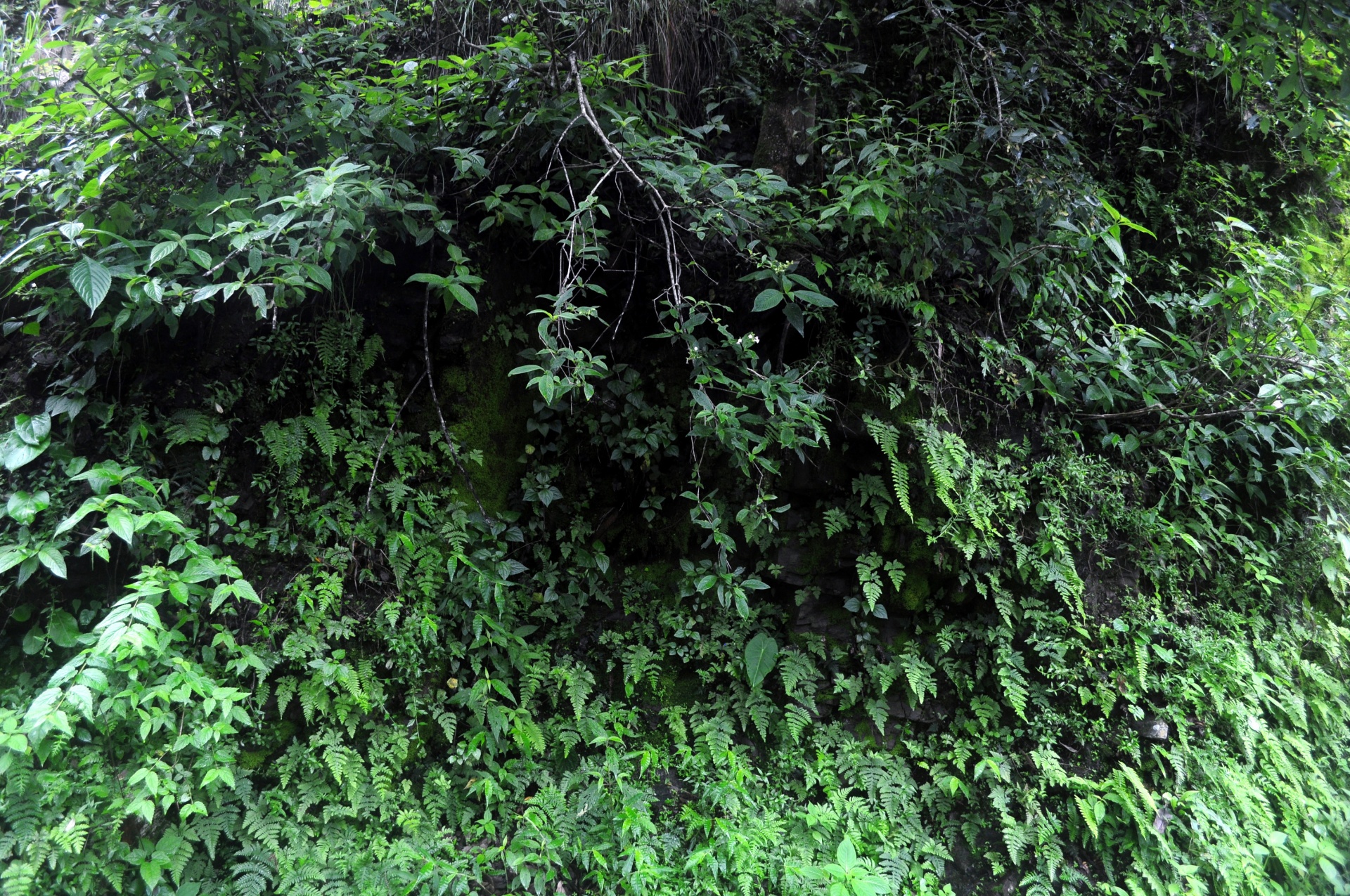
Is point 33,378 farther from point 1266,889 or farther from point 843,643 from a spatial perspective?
point 1266,889

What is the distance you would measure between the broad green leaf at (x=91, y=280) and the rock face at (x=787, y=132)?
11.8ft

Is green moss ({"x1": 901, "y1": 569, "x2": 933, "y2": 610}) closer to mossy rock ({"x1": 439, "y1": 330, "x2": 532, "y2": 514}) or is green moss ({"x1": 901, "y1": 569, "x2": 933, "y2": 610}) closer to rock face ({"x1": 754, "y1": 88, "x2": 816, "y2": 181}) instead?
mossy rock ({"x1": 439, "y1": 330, "x2": 532, "y2": 514})

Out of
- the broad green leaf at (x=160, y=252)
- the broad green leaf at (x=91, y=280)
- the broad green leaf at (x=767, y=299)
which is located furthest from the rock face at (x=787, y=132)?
the broad green leaf at (x=91, y=280)

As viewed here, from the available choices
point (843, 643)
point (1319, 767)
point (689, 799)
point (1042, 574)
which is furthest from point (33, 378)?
point (1319, 767)

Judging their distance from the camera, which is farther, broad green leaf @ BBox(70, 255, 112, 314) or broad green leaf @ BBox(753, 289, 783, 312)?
broad green leaf @ BBox(753, 289, 783, 312)

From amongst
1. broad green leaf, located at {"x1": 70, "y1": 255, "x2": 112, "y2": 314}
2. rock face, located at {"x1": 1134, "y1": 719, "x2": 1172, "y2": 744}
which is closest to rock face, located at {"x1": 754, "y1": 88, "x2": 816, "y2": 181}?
broad green leaf, located at {"x1": 70, "y1": 255, "x2": 112, "y2": 314}

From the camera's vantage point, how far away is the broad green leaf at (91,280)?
2.90m

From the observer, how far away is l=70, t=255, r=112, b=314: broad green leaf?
2902mm

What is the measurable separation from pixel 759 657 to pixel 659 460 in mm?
1383

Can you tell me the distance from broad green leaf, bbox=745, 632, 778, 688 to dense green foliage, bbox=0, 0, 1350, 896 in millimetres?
24

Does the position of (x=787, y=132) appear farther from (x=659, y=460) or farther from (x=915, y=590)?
(x=915, y=590)

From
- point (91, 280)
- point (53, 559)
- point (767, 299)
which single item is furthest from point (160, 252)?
point (767, 299)

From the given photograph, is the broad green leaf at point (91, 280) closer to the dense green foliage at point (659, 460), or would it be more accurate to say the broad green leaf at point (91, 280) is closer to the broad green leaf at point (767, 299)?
the dense green foliage at point (659, 460)

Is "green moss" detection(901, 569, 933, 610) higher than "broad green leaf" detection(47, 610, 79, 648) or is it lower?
lower
